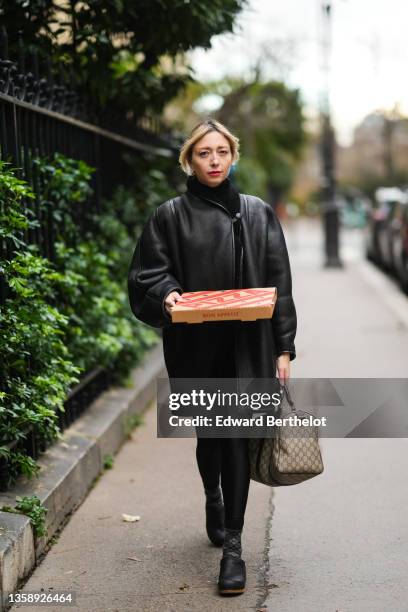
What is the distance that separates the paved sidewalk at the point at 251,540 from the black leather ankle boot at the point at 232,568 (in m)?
0.05

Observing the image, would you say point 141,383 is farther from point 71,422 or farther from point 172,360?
point 172,360

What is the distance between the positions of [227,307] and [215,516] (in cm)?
120

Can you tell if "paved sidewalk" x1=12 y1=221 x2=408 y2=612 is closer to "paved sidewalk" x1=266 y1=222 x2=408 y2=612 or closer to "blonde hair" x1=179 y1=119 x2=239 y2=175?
"paved sidewalk" x1=266 y1=222 x2=408 y2=612

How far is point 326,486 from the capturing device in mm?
5352

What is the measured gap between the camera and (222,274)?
393 centimetres

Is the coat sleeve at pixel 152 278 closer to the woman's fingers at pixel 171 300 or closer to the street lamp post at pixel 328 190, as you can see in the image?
the woman's fingers at pixel 171 300

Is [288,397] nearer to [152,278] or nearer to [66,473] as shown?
[152,278]

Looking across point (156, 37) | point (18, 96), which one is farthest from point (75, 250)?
point (156, 37)

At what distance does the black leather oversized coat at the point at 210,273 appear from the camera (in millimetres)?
3887

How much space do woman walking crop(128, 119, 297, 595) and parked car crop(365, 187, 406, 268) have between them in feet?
45.7

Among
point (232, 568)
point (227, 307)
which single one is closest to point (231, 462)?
point (232, 568)

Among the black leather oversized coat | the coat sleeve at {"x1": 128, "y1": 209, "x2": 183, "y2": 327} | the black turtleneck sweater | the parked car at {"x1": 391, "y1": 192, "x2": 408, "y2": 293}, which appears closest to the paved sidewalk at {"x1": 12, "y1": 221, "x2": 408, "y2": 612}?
the black leather oversized coat

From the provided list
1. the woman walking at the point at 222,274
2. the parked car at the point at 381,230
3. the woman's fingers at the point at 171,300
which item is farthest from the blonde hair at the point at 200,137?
the parked car at the point at 381,230

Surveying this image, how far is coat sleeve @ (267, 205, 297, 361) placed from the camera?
3928mm
